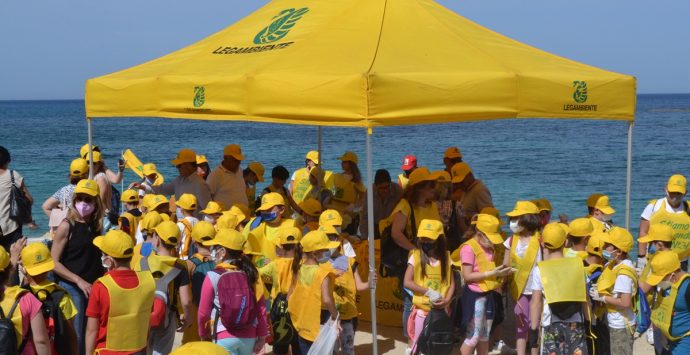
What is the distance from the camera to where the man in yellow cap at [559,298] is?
602 centimetres

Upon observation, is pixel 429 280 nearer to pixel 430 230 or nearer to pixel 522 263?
pixel 430 230

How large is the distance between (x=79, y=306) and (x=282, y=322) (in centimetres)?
145

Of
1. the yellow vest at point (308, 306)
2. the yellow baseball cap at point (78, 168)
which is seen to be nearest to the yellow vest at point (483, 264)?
the yellow vest at point (308, 306)

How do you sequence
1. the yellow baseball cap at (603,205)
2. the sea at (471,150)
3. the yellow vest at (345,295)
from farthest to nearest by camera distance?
the sea at (471,150)
the yellow baseball cap at (603,205)
the yellow vest at (345,295)

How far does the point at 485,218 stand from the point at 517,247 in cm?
42

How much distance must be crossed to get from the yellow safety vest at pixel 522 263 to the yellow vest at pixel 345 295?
130 cm

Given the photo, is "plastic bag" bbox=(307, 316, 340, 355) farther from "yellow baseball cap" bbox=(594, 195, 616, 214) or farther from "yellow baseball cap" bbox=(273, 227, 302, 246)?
"yellow baseball cap" bbox=(594, 195, 616, 214)

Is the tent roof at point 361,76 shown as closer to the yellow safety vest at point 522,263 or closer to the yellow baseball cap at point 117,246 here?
the yellow safety vest at point 522,263

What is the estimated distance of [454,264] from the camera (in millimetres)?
7301

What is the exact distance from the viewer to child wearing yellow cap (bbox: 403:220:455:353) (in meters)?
6.61

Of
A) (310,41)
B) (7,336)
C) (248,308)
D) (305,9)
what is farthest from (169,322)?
(305,9)

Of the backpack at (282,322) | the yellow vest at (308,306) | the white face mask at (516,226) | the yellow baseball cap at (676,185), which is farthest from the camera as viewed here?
the yellow baseball cap at (676,185)

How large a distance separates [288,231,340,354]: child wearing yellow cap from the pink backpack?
68 centimetres

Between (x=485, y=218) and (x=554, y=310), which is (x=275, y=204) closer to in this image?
(x=485, y=218)
